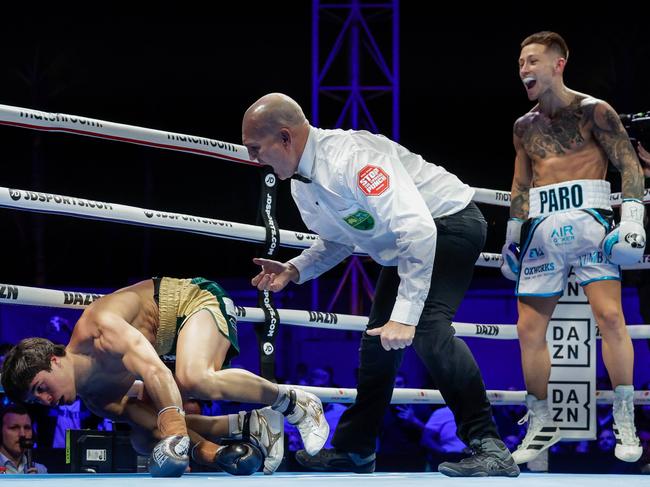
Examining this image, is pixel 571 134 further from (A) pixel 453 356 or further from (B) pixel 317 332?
(B) pixel 317 332

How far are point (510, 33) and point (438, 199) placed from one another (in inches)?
346

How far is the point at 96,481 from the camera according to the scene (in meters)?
2.08

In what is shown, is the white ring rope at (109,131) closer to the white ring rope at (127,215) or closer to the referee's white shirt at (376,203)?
the white ring rope at (127,215)

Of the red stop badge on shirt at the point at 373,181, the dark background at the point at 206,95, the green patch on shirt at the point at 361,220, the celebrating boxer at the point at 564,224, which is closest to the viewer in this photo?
the red stop badge on shirt at the point at 373,181

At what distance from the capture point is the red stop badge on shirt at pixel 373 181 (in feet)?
7.63

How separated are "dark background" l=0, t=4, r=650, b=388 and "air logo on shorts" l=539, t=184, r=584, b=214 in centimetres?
736

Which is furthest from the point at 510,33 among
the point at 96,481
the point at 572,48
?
A: the point at 96,481

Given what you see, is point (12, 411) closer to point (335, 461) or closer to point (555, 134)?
point (335, 461)

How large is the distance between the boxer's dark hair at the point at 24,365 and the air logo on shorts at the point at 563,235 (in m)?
1.62

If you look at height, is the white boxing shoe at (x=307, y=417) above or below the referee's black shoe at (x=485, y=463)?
above

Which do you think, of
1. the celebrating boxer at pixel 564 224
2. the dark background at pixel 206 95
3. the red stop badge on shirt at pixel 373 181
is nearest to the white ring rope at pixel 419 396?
the celebrating boxer at pixel 564 224

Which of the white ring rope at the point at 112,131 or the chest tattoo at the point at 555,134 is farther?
the chest tattoo at the point at 555,134

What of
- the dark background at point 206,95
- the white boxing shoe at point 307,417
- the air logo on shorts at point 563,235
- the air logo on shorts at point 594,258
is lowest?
the white boxing shoe at point 307,417

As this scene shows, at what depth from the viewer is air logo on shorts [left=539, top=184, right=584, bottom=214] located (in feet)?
10.0
